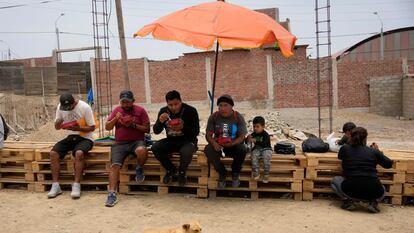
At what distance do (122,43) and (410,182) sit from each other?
26.9ft

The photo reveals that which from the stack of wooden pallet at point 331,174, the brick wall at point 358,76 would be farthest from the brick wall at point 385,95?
the stack of wooden pallet at point 331,174

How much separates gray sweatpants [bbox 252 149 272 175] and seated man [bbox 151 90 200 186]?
33.9 inches

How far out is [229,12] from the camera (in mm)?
5020

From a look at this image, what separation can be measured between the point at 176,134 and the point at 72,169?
5.83 ft

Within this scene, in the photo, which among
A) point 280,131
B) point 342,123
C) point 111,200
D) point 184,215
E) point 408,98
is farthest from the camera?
point 408,98

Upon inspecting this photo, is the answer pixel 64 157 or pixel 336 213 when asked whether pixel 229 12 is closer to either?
pixel 336 213

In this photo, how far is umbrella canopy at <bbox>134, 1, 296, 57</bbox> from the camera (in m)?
4.53

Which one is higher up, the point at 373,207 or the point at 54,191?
the point at 54,191

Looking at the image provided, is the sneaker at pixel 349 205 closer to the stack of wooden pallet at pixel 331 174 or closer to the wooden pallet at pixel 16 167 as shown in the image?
the stack of wooden pallet at pixel 331 174

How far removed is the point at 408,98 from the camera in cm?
2022

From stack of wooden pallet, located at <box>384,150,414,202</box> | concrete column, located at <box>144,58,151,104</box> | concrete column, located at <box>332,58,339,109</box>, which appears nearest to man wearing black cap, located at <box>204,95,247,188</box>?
stack of wooden pallet, located at <box>384,150,414,202</box>

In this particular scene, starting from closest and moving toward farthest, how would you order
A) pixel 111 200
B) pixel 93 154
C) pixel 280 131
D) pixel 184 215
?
pixel 184 215 < pixel 111 200 < pixel 93 154 < pixel 280 131

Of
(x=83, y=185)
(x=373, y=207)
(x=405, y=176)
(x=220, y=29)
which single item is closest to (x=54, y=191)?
(x=83, y=185)

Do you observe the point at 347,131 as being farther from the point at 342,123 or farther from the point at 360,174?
the point at 342,123
